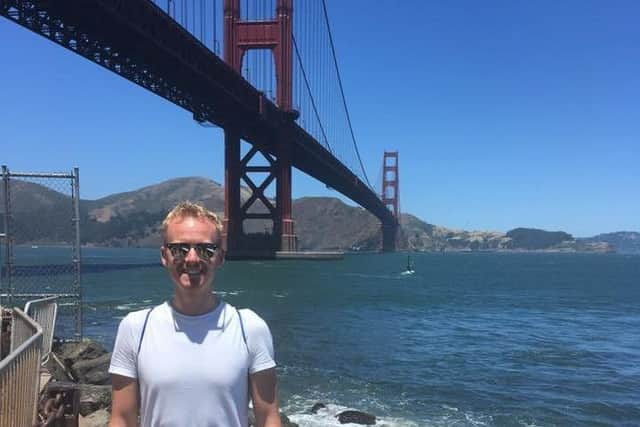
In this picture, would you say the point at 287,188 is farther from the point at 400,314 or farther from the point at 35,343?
the point at 35,343

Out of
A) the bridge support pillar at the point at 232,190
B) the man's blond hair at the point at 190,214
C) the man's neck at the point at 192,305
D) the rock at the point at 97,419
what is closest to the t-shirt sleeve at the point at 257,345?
the man's neck at the point at 192,305

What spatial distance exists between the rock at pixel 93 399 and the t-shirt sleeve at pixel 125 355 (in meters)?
4.33

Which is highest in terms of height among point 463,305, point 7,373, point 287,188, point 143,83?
point 143,83

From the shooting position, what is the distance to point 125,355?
1774mm

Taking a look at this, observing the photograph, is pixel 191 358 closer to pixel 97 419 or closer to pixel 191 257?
pixel 191 257

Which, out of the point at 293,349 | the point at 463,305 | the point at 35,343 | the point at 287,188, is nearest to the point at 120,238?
the point at 287,188

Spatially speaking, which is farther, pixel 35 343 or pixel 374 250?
pixel 374 250

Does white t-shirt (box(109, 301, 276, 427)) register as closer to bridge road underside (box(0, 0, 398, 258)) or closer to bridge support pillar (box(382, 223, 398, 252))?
bridge road underside (box(0, 0, 398, 258))

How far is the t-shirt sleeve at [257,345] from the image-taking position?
179 centimetres

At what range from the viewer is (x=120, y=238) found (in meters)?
180

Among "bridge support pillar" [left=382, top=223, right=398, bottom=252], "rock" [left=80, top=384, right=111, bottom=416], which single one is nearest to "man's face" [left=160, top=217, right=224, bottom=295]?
"rock" [left=80, top=384, right=111, bottom=416]

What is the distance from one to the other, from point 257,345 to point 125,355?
0.37 m

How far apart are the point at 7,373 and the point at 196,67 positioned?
117 feet

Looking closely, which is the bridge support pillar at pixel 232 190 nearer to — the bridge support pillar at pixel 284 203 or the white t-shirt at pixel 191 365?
the bridge support pillar at pixel 284 203
